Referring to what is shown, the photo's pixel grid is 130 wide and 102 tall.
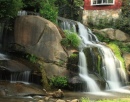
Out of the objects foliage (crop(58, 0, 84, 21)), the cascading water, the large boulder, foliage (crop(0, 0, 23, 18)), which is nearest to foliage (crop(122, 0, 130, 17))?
foliage (crop(58, 0, 84, 21))

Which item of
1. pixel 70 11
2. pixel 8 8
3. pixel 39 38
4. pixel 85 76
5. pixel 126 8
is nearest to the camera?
pixel 85 76

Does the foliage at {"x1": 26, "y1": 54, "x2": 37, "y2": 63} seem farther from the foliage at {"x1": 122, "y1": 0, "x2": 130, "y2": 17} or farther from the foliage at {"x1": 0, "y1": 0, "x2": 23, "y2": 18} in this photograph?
the foliage at {"x1": 122, "y1": 0, "x2": 130, "y2": 17}

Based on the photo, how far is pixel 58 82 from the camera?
18.2 m

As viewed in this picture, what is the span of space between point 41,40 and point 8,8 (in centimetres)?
295

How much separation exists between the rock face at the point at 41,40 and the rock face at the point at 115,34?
26.1 feet

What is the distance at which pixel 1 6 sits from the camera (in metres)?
Answer: 19.1

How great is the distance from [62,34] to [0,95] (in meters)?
6.99

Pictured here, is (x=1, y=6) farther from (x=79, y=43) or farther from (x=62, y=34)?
(x=79, y=43)

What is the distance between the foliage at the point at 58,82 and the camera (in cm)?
1812

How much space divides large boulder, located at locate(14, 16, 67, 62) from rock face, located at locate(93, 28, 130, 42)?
26.1ft

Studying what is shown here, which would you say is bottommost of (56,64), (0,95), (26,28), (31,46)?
(0,95)

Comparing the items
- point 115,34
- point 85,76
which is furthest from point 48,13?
point 115,34

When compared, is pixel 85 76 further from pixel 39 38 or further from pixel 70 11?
pixel 70 11

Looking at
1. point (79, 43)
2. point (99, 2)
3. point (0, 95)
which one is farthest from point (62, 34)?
→ point (99, 2)
